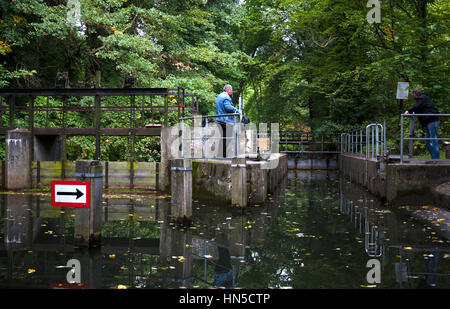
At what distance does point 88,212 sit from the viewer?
6312 mm

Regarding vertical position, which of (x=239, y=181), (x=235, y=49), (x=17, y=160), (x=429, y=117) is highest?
(x=235, y=49)

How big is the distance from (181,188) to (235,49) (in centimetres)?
2153

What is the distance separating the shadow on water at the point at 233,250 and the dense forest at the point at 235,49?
24.9 ft

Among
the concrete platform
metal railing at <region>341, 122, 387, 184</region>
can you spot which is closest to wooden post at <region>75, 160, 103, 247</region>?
the concrete platform

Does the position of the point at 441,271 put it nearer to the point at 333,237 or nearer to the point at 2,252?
the point at 333,237

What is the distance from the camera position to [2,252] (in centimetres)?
601

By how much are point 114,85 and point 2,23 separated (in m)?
6.01

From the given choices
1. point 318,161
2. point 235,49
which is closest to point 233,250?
point 235,49

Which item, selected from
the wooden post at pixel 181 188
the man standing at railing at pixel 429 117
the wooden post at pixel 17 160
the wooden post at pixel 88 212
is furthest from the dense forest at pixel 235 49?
the wooden post at pixel 88 212

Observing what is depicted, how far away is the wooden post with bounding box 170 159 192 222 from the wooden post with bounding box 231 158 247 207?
1949mm

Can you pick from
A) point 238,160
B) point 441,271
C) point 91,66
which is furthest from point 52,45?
point 441,271

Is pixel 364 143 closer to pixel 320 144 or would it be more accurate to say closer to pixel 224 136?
pixel 320 144

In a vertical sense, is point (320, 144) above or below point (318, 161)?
above
